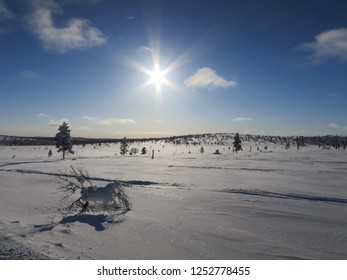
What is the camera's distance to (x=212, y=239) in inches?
299

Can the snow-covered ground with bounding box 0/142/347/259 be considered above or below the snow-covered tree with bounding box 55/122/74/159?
below

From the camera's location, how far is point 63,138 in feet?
177

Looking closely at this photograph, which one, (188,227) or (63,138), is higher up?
(63,138)

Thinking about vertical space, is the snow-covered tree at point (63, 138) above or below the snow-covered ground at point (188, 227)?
above

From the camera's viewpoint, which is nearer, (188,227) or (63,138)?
(188,227)

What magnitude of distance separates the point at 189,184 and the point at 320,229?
9496mm

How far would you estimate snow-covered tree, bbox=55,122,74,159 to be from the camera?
54.0 metres

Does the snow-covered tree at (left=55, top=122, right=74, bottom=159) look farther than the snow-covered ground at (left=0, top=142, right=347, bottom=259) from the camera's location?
Yes

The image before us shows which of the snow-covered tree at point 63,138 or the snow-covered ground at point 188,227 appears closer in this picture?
the snow-covered ground at point 188,227

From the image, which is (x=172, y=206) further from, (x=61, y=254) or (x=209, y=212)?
(x=61, y=254)

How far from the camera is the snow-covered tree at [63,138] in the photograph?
53969mm
